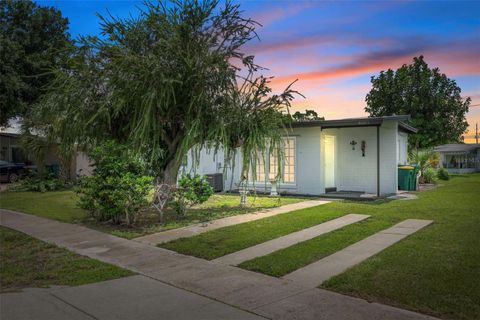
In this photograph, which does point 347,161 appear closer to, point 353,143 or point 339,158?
point 339,158

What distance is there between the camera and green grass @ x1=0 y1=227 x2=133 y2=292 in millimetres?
5504

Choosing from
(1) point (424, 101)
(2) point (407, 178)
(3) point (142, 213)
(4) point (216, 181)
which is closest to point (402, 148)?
(2) point (407, 178)

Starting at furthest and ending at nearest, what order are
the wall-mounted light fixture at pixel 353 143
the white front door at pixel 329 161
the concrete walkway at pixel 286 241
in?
the wall-mounted light fixture at pixel 353 143, the white front door at pixel 329 161, the concrete walkway at pixel 286 241

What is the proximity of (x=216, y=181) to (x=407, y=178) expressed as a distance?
806 cm

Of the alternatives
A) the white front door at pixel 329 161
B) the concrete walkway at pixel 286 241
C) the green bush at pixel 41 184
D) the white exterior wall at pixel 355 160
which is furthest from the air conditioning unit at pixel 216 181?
the concrete walkway at pixel 286 241

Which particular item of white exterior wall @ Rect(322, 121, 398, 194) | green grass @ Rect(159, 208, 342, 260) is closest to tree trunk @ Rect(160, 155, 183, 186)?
green grass @ Rect(159, 208, 342, 260)

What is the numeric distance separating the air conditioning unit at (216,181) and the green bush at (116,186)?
7467 millimetres

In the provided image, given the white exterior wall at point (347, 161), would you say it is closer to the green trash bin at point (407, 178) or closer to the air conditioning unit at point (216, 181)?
the air conditioning unit at point (216, 181)

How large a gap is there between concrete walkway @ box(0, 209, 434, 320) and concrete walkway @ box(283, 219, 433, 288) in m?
0.31

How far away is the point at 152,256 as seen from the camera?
684cm

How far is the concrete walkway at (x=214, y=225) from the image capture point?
27.0 feet

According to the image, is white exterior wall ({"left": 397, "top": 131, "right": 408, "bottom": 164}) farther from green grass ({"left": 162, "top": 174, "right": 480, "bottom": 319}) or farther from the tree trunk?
the tree trunk

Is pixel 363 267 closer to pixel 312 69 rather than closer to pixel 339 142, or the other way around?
pixel 312 69

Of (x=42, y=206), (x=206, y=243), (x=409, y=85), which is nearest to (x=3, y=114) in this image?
(x=42, y=206)
